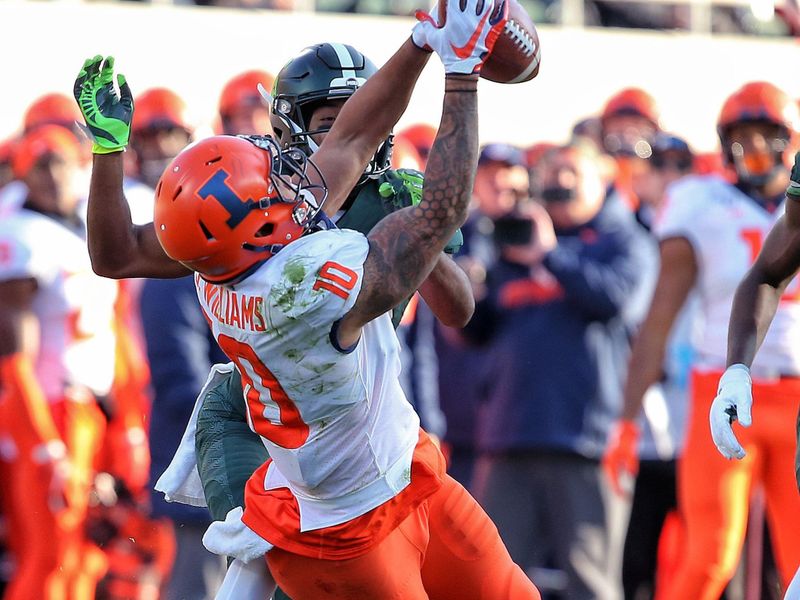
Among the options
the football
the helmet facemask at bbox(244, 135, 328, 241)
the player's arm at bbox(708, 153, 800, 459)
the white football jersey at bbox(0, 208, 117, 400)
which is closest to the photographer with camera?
the white football jersey at bbox(0, 208, 117, 400)

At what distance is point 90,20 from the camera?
582 inches

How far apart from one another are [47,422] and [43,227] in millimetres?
899

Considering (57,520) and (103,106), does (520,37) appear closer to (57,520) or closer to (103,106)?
(103,106)

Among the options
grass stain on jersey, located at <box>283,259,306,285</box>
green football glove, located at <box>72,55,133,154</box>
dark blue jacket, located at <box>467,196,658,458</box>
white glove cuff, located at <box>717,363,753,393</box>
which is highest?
green football glove, located at <box>72,55,133,154</box>

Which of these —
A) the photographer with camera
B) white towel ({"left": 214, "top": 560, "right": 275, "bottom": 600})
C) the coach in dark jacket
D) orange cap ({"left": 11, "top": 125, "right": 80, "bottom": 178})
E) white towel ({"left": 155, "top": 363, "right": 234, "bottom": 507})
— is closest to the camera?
white towel ({"left": 214, "top": 560, "right": 275, "bottom": 600})

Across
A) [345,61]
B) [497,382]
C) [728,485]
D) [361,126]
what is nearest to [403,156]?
[497,382]

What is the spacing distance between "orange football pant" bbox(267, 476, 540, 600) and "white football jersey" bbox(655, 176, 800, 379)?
2457 mm

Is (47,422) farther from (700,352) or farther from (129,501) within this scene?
(700,352)

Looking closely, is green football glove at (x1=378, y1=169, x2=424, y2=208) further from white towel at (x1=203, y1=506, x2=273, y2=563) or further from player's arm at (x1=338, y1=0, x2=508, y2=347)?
white towel at (x1=203, y1=506, x2=273, y2=563)

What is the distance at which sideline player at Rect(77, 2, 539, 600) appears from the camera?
363cm

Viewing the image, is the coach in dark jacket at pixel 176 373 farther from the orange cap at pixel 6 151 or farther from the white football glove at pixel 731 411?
the orange cap at pixel 6 151

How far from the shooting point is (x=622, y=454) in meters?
6.79

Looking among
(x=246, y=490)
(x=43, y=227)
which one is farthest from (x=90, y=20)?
(x=246, y=490)

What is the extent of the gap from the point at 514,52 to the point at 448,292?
2.15ft
